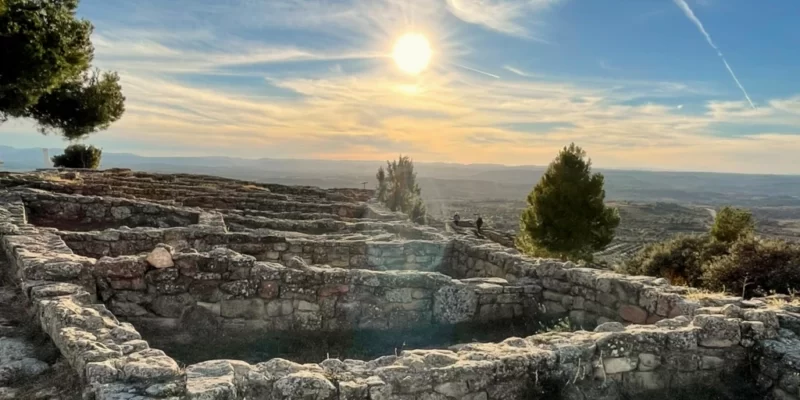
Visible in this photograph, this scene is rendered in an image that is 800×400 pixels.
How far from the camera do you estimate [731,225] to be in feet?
89.8

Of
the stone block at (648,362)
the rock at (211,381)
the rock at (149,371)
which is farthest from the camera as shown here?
the stone block at (648,362)

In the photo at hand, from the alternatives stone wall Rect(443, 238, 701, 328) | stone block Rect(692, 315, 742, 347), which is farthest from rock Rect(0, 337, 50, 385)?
stone wall Rect(443, 238, 701, 328)

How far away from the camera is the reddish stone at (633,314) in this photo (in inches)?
316

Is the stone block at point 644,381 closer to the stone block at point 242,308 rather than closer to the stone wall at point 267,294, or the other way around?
the stone wall at point 267,294

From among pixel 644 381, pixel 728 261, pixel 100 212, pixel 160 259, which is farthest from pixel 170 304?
pixel 728 261

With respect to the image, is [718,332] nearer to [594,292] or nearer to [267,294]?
[594,292]

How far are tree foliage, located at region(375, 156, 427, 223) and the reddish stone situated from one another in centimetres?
1839

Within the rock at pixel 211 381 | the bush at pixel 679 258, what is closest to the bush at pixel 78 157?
the bush at pixel 679 258

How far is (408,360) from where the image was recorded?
5199mm

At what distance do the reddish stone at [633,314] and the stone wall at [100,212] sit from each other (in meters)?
11.9

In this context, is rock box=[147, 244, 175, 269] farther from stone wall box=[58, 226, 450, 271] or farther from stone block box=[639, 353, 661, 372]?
A: stone block box=[639, 353, 661, 372]

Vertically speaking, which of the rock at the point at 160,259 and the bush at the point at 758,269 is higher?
the rock at the point at 160,259

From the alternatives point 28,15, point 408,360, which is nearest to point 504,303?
point 408,360

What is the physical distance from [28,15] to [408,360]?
74.7ft
